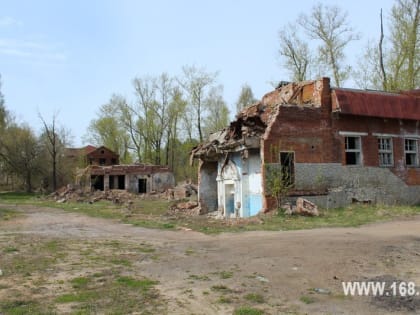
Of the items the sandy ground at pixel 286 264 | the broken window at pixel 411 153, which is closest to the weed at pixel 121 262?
the sandy ground at pixel 286 264

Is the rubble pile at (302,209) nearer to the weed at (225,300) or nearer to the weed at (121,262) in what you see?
the weed at (121,262)

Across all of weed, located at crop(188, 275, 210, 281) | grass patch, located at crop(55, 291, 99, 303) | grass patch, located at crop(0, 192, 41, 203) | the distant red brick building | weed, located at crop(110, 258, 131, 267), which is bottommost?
weed, located at crop(188, 275, 210, 281)

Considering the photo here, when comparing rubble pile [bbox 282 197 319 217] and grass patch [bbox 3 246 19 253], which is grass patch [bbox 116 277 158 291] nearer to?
grass patch [bbox 3 246 19 253]

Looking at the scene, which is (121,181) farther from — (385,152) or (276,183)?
(276,183)

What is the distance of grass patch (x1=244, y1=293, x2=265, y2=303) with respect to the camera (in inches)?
259

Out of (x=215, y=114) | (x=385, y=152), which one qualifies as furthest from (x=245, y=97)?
(x=385, y=152)

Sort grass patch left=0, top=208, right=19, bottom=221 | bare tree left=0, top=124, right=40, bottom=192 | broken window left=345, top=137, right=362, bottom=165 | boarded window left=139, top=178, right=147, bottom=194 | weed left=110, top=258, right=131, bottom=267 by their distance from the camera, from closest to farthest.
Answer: weed left=110, top=258, right=131, bottom=267
grass patch left=0, top=208, right=19, bottom=221
broken window left=345, top=137, right=362, bottom=165
boarded window left=139, top=178, right=147, bottom=194
bare tree left=0, top=124, right=40, bottom=192

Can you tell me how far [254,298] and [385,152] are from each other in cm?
1889

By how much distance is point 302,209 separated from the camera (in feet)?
59.5

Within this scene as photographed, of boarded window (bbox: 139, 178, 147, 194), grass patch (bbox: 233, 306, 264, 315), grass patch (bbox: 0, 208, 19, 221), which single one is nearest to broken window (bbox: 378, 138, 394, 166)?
grass patch (bbox: 233, 306, 264, 315)

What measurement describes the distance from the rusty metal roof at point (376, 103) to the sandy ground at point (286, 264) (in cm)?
788

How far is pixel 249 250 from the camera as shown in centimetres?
1070

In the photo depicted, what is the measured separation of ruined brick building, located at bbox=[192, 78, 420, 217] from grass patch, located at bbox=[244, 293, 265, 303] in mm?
12862

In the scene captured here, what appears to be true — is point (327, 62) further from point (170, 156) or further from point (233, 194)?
point (170, 156)
